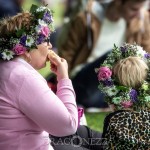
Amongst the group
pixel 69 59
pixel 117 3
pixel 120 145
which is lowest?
pixel 120 145

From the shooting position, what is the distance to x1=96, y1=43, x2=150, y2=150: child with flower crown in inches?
125

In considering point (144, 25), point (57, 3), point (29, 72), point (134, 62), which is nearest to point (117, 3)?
point (144, 25)

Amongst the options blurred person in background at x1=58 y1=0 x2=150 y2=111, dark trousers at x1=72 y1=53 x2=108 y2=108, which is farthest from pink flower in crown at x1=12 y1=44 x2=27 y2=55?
blurred person in background at x1=58 y1=0 x2=150 y2=111

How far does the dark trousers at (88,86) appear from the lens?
5445 mm

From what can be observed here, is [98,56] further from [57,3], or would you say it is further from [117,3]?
[57,3]

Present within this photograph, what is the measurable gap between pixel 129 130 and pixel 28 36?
79 centimetres

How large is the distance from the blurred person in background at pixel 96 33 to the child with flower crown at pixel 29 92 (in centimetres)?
242

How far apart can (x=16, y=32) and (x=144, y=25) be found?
3.01 metres

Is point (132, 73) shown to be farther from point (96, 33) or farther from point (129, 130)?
point (96, 33)

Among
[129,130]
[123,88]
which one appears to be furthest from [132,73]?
[129,130]

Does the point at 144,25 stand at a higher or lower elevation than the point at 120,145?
higher

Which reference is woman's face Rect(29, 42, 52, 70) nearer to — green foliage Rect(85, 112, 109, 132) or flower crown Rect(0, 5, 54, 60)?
flower crown Rect(0, 5, 54, 60)

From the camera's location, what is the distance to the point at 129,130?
3.18m

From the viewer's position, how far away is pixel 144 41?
590 centimetres
